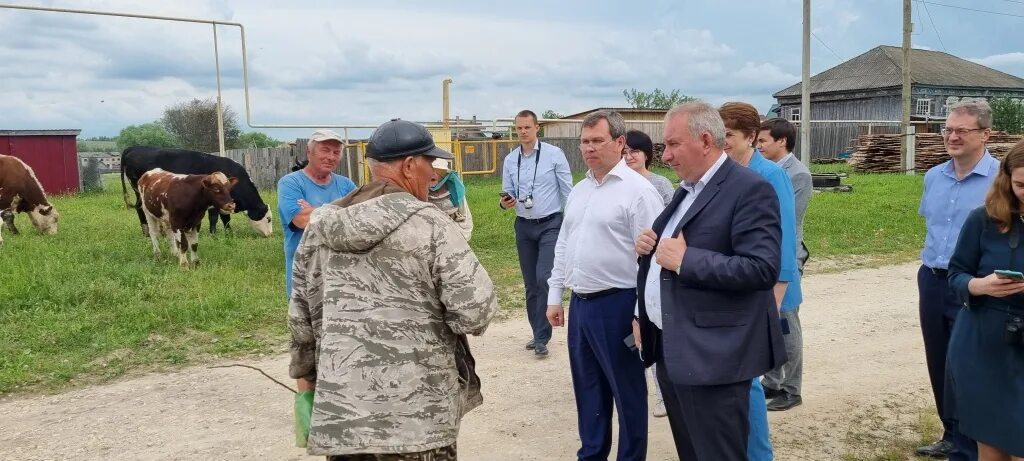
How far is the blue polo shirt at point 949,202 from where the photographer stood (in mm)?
4078

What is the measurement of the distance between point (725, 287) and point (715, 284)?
1.6 inches

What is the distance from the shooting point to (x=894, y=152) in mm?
29391

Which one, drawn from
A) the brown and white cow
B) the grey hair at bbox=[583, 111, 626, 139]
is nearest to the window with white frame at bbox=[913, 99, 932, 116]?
the brown and white cow

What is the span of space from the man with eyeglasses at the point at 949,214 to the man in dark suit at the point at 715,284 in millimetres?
1687

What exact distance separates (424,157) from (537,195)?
3.78 m

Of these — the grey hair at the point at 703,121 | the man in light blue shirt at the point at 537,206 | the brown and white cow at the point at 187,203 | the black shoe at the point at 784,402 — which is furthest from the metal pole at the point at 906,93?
the grey hair at the point at 703,121

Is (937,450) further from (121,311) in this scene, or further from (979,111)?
(121,311)

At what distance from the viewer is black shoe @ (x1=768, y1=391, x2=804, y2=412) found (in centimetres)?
515

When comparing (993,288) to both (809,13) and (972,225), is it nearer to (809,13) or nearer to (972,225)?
(972,225)

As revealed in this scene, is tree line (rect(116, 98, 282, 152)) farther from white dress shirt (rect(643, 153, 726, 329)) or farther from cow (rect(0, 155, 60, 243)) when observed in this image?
white dress shirt (rect(643, 153, 726, 329))

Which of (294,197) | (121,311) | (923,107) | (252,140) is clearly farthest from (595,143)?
(923,107)

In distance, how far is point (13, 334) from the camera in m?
6.87

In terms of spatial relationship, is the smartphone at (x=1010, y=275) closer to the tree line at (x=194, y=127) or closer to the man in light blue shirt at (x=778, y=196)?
the man in light blue shirt at (x=778, y=196)

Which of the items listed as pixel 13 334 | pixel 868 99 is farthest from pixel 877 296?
pixel 868 99
